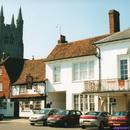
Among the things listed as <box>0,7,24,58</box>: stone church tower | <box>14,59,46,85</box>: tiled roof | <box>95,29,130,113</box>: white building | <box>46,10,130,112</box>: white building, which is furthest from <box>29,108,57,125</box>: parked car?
<box>0,7,24,58</box>: stone church tower

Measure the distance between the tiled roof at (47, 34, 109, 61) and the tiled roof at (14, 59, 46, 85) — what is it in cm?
306

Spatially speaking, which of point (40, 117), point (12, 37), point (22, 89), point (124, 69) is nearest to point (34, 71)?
point (22, 89)

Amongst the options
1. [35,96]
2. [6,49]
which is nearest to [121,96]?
[35,96]

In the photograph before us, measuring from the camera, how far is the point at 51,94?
4325 centimetres

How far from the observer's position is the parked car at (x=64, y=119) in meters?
31.8

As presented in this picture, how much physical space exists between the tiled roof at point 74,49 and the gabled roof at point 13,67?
26.9ft

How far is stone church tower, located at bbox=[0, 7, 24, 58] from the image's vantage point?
110500 millimetres

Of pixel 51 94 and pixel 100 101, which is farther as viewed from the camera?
pixel 51 94

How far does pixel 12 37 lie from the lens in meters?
114

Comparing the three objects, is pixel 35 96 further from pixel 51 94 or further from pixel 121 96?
pixel 121 96

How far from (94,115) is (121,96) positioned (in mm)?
Answer: 7018

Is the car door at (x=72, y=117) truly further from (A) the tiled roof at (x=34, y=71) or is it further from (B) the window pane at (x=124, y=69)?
(A) the tiled roof at (x=34, y=71)

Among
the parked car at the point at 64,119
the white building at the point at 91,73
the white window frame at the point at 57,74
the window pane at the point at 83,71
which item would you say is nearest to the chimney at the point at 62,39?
the white building at the point at 91,73

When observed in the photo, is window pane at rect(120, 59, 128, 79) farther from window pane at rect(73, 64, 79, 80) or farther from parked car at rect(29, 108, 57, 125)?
parked car at rect(29, 108, 57, 125)
